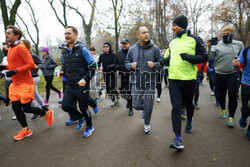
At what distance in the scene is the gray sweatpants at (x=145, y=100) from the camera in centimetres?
308

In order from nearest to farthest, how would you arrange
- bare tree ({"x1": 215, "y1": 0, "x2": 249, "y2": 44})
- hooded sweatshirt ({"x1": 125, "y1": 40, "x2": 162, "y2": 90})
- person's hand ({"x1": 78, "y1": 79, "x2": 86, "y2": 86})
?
1. person's hand ({"x1": 78, "y1": 79, "x2": 86, "y2": 86})
2. hooded sweatshirt ({"x1": 125, "y1": 40, "x2": 162, "y2": 90})
3. bare tree ({"x1": 215, "y1": 0, "x2": 249, "y2": 44})

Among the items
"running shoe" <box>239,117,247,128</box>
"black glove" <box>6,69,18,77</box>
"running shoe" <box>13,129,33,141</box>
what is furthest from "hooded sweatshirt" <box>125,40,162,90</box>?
"running shoe" <box>13,129,33,141</box>

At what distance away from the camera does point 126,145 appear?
2814mm

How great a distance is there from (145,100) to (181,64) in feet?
3.29

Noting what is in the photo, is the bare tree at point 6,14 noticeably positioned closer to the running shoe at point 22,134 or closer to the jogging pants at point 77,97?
the running shoe at point 22,134

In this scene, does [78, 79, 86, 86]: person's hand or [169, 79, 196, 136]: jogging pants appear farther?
[78, 79, 86, 86]: person's hand

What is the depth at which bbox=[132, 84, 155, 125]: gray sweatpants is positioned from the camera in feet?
10.1

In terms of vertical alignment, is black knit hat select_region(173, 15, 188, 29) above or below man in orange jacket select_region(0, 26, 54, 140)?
above

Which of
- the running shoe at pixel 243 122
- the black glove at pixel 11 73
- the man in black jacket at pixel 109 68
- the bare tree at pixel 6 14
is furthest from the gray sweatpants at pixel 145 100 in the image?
the bare tree at pixel 6 14

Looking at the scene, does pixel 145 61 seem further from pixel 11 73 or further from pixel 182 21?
pixel 11 73

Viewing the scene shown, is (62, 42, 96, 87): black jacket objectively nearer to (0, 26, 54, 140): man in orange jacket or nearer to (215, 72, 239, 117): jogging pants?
(0, 26, 54, 140): man in orange jacket

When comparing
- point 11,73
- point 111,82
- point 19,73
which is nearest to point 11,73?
point 11,73

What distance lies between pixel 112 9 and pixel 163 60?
10962 mm

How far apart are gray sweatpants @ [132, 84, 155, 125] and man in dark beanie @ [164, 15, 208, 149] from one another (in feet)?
1.72
